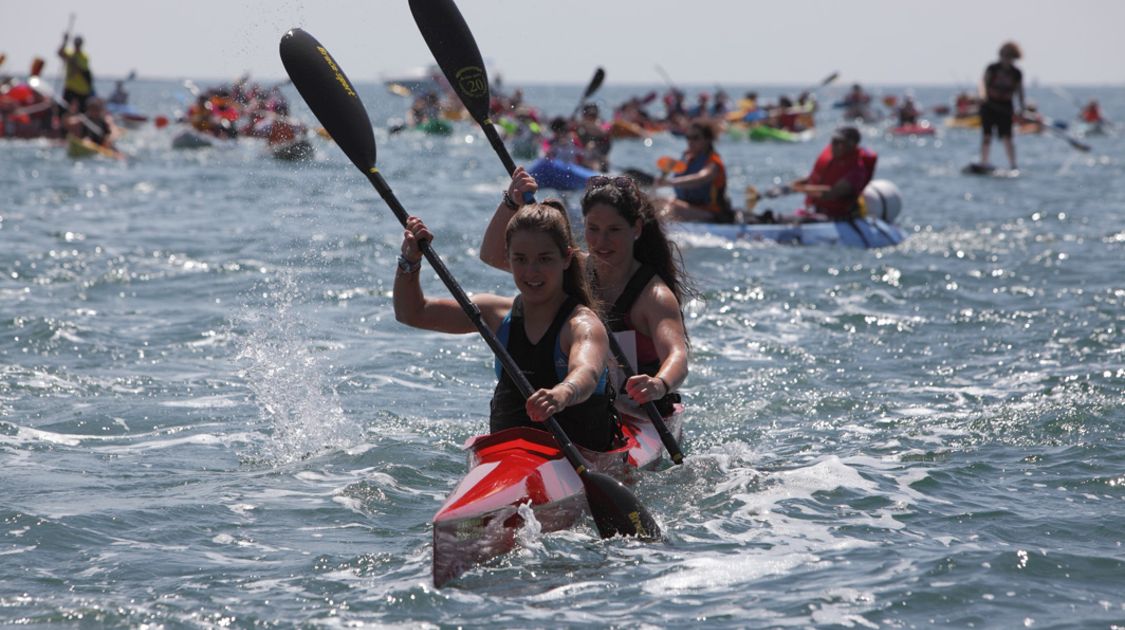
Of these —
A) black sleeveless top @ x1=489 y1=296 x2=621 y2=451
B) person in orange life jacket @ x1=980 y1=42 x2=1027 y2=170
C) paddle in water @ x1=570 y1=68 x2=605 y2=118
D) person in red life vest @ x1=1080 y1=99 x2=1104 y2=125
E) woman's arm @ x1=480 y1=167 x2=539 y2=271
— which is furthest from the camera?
person in red life vest @ x1=1080 y1=99 x2=1104 y2=125

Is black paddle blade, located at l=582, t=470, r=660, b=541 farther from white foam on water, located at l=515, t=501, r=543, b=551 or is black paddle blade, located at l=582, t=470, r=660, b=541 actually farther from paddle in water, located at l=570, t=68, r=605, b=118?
paddle in water, located at l=570, t=68, r=605, b=118

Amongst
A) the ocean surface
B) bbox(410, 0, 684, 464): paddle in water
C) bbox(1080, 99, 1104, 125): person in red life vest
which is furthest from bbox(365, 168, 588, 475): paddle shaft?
bbox(1080, 99, 1104, 125): person in red life vest

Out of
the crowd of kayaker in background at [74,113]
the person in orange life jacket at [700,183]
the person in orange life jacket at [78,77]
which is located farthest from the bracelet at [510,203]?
the person in orange life jacket at [78,77]

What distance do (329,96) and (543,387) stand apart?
5.42ft

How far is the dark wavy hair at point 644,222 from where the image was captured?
543 cm

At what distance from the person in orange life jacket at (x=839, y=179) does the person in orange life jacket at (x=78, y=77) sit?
681 inches

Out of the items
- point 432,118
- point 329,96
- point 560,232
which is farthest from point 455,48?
point 432,118

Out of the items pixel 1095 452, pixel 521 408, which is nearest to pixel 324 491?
pixel 521 408

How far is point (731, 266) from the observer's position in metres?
11.9

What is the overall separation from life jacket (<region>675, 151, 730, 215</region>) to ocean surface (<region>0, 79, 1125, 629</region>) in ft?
1.42

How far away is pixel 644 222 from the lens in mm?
5562

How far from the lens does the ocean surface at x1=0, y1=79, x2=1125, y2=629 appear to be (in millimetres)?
4094

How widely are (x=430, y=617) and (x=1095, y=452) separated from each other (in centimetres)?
337

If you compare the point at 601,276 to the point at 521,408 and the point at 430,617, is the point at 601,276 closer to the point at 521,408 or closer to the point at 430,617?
the point at 521,408
